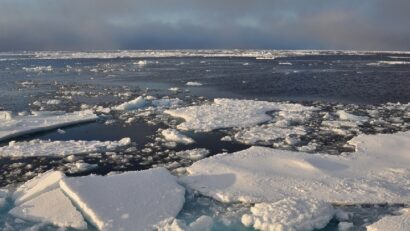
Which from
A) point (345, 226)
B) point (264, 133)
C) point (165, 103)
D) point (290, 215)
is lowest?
point (165, 103)

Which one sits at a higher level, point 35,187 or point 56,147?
point 35,187

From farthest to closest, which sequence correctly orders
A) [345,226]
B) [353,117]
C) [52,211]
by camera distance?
[353,117] < [52,211] < [345,226]

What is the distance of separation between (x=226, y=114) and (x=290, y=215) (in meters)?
8.98

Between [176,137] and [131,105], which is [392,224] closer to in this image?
[176,137]

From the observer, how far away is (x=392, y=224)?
6637mm

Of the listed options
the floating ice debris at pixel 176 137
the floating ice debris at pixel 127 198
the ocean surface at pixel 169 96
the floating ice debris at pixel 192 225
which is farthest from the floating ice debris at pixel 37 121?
the floating ice debris at pixel 192 225

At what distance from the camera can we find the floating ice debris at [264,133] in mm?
12264

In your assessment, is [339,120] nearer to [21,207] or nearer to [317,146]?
[317,146]

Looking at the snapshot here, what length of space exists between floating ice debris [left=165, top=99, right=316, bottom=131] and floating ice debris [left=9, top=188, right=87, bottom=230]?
251 inches

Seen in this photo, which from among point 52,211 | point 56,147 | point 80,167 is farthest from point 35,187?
point 56,147

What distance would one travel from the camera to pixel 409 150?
35.3ft

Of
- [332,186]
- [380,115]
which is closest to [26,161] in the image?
[332,186]

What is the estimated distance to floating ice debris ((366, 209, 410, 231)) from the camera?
653 cm

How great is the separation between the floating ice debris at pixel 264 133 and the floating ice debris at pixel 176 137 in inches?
53.1
